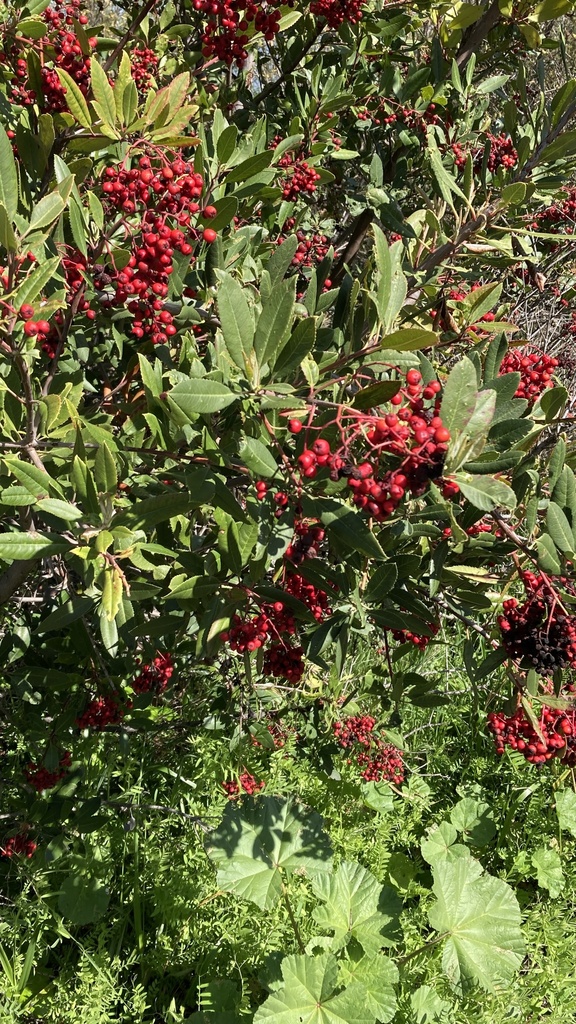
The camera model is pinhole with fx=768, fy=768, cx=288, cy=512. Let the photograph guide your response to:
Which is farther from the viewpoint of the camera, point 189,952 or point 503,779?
point 503,779

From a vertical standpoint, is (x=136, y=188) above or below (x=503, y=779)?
above

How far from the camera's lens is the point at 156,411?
1720 millimetres

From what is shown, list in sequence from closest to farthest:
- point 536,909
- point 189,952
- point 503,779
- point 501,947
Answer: point 501,947 < point 189,952 < point 536,909 < point 503,779

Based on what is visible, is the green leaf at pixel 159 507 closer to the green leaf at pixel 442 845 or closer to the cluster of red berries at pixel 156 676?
the cluster of red berries at pixel 156 676

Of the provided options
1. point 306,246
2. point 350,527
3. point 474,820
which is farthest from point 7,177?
point 474,820

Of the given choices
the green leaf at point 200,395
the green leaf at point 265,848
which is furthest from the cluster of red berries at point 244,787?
the green leaf at point 200,395

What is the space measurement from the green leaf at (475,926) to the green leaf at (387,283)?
201 centimetres

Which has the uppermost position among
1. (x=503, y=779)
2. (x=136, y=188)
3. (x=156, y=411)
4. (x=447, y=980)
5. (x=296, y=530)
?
(x=136, y=188)

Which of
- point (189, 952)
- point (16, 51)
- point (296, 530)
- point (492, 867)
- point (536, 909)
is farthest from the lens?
point (492, 867)

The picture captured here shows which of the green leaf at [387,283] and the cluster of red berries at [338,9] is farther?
the cluster of red berries at [338,9]

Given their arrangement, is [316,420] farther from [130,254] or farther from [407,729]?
[407,729]

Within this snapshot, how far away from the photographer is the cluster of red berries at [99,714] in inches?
104

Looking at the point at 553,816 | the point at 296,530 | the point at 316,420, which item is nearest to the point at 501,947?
the point at 553,816

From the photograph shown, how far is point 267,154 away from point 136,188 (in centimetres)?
49
